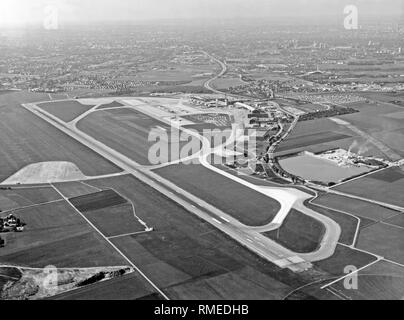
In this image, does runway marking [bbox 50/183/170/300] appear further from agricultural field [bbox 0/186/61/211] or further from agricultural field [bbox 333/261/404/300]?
agricultural field [bbox 333/261/404/300]

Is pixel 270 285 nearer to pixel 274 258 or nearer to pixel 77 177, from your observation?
pixel 274 258

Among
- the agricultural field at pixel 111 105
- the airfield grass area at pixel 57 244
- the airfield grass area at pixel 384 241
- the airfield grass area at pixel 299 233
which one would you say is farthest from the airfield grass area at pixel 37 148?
the airfield grass area at pixel 384 241

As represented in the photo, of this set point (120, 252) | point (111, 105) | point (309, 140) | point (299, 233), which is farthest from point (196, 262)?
point (111, 105)

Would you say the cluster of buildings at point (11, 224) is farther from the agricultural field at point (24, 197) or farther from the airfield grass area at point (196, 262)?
the airfield grass area at point (196, 262)

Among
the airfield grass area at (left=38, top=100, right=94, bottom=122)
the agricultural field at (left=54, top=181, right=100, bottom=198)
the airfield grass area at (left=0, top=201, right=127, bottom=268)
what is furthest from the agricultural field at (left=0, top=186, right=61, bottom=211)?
the airfield grass area at (left=38, top=100, right=94, bottom=122)

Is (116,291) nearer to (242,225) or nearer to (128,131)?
(242,225)
